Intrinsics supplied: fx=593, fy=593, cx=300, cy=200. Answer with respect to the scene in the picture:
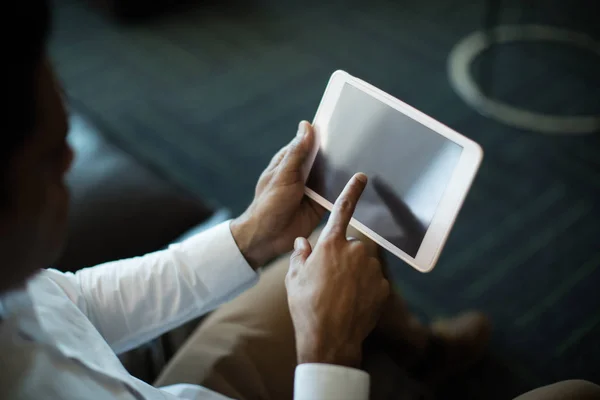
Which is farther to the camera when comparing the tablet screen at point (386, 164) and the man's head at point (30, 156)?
the tablet screen at point (386, 164)

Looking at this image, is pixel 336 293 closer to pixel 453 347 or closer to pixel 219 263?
pixel 219 263

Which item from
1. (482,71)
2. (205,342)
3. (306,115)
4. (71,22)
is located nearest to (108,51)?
(71,22)

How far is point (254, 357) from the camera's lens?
0.82 m

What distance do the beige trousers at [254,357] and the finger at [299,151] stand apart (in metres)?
0.19

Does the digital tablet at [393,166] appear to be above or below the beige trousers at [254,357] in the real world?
above

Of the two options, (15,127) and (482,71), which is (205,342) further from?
(482,71)

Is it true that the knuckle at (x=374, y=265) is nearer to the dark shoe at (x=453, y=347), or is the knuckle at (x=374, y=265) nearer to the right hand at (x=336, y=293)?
the right hand at (x=336, y=293)

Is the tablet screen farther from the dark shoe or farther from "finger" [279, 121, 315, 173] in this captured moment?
Answer: the dark shoe

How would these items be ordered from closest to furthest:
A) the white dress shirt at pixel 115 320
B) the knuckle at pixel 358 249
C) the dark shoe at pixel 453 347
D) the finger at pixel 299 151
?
the white dress shirt at pixel 115 320
the knuckle at pixel 358 249
the finger at pixel 299 151
the dark shoe at pixel 453 347

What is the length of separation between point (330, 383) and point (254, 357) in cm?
23

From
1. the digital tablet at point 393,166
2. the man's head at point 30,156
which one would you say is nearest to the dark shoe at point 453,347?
the digital tablet at point 393,166

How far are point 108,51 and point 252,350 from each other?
1868 mm

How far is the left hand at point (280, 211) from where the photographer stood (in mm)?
792

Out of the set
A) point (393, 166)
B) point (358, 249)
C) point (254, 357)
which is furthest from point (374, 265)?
point (254, 357)
